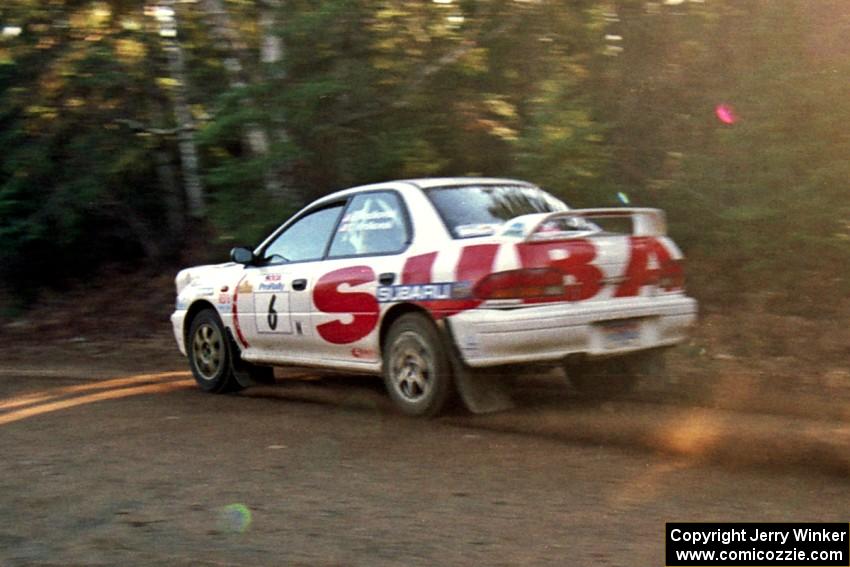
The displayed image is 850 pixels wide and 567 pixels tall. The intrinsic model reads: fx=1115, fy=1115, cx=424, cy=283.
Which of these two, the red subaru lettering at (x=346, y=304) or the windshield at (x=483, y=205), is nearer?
the windshield at (x=483, y=205)

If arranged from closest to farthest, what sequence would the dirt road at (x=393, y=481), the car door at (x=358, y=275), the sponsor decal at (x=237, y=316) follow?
the dirt road at (x=393, y=481), the car door at (x=358, y=275), the sponsor decal at (x=237, y=316)

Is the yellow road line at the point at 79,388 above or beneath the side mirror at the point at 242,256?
beneath

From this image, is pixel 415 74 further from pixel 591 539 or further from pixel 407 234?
pixel 591 539

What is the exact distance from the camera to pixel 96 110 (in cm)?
1560

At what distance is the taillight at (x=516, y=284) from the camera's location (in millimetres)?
6738

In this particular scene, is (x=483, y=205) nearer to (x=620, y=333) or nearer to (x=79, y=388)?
(x=620, y=333)

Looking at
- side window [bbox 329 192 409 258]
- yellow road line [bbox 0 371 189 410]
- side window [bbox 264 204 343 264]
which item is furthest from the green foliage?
side window [bbox 329 192 409 258]

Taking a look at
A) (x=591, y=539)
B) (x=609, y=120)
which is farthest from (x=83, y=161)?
(x=591, y=539)

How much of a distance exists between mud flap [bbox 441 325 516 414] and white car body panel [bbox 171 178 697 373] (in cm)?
12

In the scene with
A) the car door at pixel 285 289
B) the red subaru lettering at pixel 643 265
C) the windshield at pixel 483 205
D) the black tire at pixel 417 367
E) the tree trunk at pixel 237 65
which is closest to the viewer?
the black tire at pixel 417 367

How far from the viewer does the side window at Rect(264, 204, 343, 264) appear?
828 cm

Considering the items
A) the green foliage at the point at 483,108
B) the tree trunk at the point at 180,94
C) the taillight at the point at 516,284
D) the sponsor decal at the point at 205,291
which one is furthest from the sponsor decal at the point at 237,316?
the tree trunk at the point at 180,94

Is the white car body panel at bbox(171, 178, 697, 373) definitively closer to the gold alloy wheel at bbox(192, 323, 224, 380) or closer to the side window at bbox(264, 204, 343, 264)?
the side window at bbox(264, 204, 343, 264)

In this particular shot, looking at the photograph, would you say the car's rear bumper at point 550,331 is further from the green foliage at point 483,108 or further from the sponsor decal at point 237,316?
the green foliage at point 483,108
